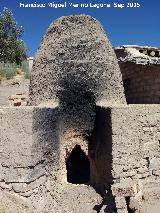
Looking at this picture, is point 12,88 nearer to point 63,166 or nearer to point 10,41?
point 10,41

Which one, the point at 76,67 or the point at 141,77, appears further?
the point at 141,77

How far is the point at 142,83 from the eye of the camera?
30.9 ft

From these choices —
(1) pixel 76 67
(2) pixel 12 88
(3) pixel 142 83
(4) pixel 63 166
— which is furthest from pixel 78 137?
(2) pixel 12 88

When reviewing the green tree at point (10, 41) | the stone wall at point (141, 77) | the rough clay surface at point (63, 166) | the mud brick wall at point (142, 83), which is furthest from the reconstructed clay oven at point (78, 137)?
the green tree at point (10, 41)

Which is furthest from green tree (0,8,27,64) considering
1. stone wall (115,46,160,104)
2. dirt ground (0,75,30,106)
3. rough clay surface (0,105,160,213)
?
rough clay surface (0,105,160,213)

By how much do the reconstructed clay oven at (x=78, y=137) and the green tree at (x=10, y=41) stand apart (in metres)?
12.6

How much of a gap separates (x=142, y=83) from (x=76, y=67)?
3.41 m

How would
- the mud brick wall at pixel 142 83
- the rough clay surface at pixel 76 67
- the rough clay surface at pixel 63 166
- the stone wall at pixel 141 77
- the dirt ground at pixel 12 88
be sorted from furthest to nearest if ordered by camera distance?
the dirt ground at pixel 12 88, the mud brick wall at pixel 142 83, the stone wall at pixel 141 77, the rough clay surface at pixel 76 67, the rough clay surface at pixel 63 166

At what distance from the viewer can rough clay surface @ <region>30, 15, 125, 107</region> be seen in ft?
21.1

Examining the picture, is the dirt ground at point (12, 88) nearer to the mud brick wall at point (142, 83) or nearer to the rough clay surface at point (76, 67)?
the mud brick wall at point (142, 83)

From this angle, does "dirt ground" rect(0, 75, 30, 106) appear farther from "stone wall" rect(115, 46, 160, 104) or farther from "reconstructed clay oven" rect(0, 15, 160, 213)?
"reconstructed clay oven" rect(0, 15, 160, 213)

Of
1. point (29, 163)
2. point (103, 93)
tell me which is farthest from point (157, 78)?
point (29, 163)

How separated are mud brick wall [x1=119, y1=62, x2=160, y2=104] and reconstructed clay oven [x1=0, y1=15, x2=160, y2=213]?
104 inches

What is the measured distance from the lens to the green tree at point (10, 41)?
1909 centimetres
